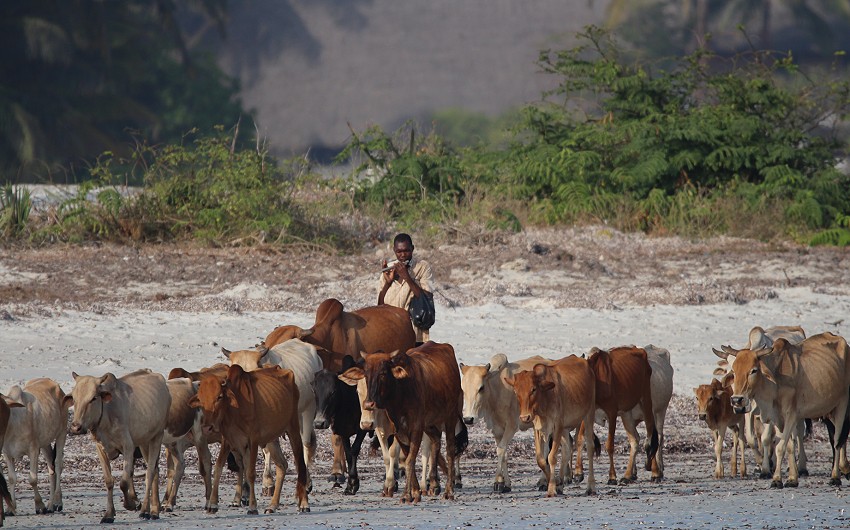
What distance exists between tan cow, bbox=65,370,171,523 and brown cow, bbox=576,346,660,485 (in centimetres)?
354

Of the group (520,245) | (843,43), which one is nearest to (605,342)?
(520,245)

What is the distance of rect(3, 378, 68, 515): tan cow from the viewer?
1009cm

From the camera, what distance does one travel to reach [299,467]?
1022cm

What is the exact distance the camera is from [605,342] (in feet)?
56.6

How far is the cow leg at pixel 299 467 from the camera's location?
10.1 m

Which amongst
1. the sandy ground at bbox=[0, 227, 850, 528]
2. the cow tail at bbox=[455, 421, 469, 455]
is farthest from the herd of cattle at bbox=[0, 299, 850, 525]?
the sandy ground at bbox=[0, 227, 850, 528]

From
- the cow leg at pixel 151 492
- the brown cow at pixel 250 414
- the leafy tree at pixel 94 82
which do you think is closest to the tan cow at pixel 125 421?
the cow leg at pixel 151 492

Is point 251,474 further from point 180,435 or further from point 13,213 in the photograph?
point 13,213

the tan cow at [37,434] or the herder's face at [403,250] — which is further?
the herder's face at [403,250]

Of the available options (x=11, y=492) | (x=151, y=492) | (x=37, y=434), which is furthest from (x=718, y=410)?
(x=11, y=492)

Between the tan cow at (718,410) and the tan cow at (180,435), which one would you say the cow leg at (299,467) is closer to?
the tan cow at (180,435)

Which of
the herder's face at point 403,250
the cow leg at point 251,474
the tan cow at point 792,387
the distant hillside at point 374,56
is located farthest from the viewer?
the distant hillside at point 374,56

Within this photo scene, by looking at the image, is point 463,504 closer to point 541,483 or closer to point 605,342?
point 541,483

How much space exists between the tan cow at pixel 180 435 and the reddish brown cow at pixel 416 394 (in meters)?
1.13
